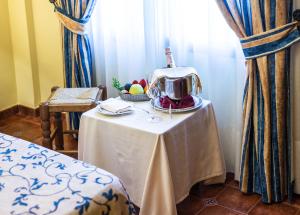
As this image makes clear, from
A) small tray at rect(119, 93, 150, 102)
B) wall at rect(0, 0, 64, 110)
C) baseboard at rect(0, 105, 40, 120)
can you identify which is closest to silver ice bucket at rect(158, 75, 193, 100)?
small tray at rect(119, 93, 150, 102)

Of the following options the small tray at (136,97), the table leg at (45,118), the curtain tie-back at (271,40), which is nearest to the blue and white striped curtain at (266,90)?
the curtain tie-back at (271,40)

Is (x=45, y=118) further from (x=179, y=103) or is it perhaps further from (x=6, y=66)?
(x=6, y=66)

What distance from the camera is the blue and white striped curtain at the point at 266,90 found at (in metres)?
2.29

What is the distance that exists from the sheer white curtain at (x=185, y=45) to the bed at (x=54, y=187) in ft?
3.88

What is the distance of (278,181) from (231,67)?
701 mm

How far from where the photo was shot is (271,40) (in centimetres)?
231

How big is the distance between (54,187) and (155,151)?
64cm

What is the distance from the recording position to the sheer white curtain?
2639mm

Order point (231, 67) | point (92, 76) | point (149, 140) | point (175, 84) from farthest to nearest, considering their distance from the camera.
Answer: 1. point (92, 76)
2. point (231, 67)
3. point (175, 84)
4. point (149, 140)

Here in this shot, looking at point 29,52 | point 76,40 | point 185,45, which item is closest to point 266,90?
point 185,45

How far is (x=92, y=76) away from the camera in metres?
3.32

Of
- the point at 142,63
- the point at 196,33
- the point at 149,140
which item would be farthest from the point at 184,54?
the point at 149,140

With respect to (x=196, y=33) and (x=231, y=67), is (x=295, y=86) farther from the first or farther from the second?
(x=196, y=33)

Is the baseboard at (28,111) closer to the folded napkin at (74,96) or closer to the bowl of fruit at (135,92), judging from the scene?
the folded napkin at (74,96)
